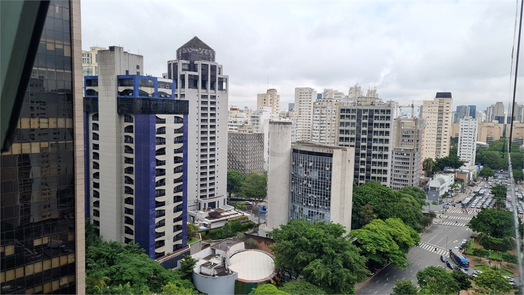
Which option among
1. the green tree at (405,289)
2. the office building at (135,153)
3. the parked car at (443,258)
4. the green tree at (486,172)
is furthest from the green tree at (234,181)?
the green tree at (486,172)

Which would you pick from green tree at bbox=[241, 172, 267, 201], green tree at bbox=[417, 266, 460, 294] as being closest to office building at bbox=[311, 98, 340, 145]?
green tree at bbox=[241, 172, 267, 201]

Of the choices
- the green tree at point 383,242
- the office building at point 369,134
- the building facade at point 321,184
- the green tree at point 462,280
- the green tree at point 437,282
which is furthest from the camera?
the office building at point 369,134

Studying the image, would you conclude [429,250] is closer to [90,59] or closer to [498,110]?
[498,110]

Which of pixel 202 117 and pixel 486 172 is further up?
pixel 202 117

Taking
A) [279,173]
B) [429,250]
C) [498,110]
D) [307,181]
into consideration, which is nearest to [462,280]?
[429,250]

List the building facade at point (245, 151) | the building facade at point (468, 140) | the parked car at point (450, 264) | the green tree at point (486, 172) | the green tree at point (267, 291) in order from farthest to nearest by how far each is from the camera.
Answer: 1. the building facade at point (468, 140)
2. the green tree at point (486, 172)
3. the building facade at point (245, 151)
4. the parked car at point (450, 264)
5. the green tree at point (267, 291)

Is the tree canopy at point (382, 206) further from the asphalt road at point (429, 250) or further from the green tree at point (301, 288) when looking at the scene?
the green tree at point (301, 288)

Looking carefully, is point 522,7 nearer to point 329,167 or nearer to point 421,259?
point 329,167
